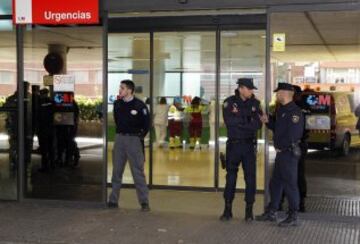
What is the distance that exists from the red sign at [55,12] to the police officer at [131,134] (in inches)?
41.3

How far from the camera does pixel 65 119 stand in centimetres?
946

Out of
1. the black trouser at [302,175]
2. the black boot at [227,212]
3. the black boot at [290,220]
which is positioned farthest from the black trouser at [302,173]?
the black boot at [227,212]

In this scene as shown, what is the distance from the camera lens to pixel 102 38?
8922 mm

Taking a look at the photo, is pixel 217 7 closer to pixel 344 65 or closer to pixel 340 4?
pixel 340 4

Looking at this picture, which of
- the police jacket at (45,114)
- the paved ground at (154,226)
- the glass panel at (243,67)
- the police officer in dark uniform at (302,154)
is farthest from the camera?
the glass panel at (243,67)

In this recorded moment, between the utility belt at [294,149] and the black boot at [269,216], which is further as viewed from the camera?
the black boot at [269,216]

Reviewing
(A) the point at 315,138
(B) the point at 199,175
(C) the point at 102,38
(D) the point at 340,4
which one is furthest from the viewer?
(B) the point at 199,175

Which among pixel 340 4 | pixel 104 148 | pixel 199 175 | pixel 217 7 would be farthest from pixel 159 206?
pixel 340 4

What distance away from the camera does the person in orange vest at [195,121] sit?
11.5 m

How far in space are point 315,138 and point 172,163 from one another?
10.6ft

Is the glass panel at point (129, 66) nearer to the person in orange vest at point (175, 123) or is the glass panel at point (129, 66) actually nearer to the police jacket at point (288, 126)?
the person in orange vest at point (175, 123)

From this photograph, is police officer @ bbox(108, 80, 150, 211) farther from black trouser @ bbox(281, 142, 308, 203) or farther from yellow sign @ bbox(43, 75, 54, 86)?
black trouser @ bbox(281, 142, 308, 203)

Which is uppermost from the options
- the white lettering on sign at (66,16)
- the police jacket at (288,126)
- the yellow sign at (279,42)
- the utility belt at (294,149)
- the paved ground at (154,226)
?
the white lettering on sign at (66,16)

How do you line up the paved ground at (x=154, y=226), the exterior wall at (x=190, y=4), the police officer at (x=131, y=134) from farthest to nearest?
the police officer at (x=131, y=134)
the exterior wall at (x=190, y=4)
the paved ground at (x=154, y=226)
